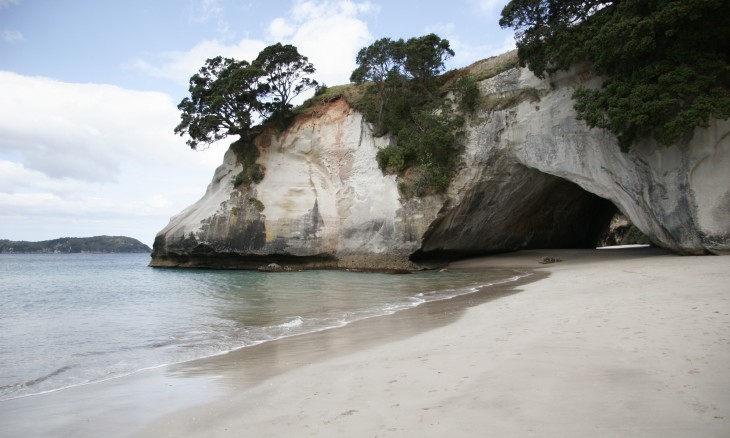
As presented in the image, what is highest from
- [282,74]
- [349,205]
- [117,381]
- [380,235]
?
[282,74]

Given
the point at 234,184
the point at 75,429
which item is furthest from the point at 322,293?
the point at 234,184

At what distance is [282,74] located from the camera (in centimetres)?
2859

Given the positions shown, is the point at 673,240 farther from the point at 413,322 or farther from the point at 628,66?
the point at 413,322

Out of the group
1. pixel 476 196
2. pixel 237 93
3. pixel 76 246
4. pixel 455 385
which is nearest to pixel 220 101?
pixel 237 93

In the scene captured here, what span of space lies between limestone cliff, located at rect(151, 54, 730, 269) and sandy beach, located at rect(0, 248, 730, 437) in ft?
31.1

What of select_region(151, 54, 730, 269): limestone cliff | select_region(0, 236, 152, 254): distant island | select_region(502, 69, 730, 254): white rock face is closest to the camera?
select_region(502, 69, 730, 254): white rock face

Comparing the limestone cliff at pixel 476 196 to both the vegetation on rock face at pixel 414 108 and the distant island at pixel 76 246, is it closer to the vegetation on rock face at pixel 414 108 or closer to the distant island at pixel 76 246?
the vegetation on rock face at pixel 414 108

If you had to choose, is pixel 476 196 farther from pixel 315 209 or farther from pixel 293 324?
pixel 293 324

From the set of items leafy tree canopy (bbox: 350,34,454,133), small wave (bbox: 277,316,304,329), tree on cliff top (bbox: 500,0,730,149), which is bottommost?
small wave (bbox: 277,316,304,329)

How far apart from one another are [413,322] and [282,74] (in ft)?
78.5

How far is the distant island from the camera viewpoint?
403ft

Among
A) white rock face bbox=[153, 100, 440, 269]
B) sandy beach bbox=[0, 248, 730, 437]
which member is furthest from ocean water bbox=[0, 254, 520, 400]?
white rock face bbox=[153, 100, 440, 269]

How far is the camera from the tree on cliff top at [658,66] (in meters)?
13.2

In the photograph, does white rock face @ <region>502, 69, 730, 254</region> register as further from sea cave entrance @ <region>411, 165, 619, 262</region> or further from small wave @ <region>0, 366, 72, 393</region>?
small wave @ <region>0, 366, 72, 393</region>
